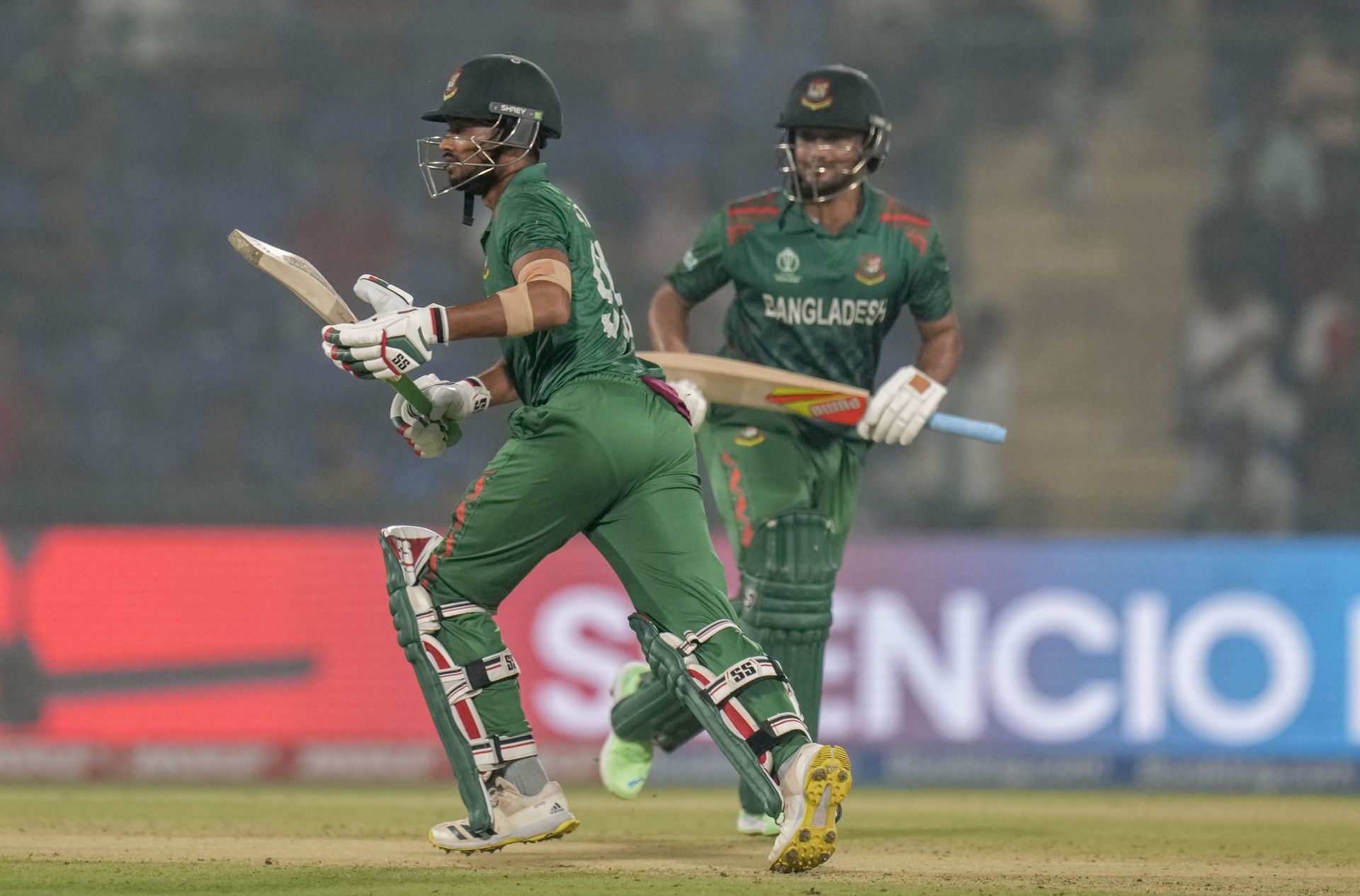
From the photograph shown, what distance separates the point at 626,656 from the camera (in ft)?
26.1

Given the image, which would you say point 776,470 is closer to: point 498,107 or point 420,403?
point 420,403

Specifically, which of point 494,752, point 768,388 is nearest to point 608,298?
point 768,388

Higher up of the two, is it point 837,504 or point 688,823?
point 837,504

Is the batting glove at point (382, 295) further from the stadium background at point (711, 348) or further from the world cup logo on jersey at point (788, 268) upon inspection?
the stadium background at point (711, 348)

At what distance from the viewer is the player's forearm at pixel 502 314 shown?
4102 mm

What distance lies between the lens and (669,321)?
570 cm

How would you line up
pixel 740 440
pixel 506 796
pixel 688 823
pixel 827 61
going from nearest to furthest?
pixel 506 796, pixel 740 440, pixel 688 823, pixel 827 61

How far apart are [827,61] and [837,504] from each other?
5.27m

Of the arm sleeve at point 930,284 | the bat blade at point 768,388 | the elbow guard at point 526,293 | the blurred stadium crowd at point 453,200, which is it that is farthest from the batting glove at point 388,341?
the blurred stadium crowd at point 453,200

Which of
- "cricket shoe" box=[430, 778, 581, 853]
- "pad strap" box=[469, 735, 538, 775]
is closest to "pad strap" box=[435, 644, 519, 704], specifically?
"pad strap" box=[469, 735, 538, 775]

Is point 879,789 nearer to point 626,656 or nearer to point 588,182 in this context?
point 626,656

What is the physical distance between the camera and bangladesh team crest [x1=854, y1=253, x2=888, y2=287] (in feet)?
18.0

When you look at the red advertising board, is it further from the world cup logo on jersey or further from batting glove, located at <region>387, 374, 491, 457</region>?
batting glove, located at <region>387, 374, 491, 457</region>

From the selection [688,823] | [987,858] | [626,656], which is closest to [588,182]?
[626,656]
